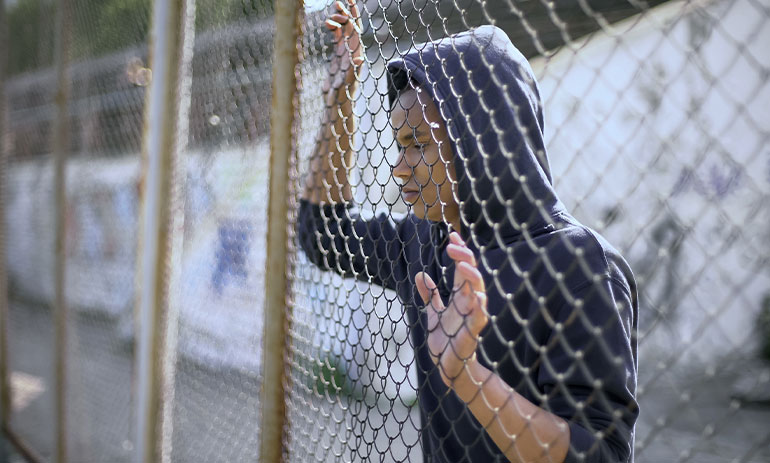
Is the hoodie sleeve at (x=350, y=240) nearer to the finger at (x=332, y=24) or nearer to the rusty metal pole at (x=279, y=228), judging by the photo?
the rusty metal pole at (x=279, y=228)

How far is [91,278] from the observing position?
16.1ft

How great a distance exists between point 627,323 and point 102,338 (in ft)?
14.2

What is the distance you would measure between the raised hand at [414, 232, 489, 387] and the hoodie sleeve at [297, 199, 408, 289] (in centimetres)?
50

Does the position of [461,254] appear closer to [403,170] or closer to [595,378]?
[595,378]

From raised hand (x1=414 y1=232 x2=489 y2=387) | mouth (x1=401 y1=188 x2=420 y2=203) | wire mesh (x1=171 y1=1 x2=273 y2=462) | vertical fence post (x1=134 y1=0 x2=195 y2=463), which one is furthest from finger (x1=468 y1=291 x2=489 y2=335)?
vertical fence post (x1=134 y1=0 x2=195 y2=463)

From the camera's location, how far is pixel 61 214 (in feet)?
11.7

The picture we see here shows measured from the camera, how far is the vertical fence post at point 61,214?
354 centimetres

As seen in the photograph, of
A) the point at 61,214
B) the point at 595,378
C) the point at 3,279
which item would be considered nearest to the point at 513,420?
the point at 595,378

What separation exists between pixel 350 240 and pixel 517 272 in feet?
2.73

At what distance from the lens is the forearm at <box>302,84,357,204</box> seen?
1.72m

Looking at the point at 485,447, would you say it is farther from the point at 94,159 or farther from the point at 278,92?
the point at 94,159

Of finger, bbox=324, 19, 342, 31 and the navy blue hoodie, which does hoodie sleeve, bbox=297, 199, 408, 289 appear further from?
finger, bbox=324, 19, 342, 31

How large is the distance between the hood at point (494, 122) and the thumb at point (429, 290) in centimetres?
14

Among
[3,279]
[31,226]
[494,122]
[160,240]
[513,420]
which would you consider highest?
[494,122]
